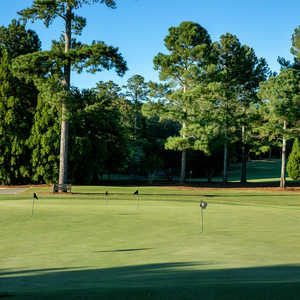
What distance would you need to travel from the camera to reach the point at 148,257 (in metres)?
7.96

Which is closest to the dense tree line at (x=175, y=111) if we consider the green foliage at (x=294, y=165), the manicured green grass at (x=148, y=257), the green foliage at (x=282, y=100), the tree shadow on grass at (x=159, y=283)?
the green foliage at (x=282, y=100)

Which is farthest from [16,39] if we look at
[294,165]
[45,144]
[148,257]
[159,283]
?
[159,283]

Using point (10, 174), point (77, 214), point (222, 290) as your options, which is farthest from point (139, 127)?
point (222, 290)

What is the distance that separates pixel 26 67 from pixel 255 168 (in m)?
61.9

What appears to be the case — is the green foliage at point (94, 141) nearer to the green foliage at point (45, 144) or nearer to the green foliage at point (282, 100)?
the green foliage at point (45, 144)

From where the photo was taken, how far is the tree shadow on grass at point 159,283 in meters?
4.68

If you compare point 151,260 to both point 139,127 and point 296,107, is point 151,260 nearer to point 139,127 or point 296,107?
point 296,107

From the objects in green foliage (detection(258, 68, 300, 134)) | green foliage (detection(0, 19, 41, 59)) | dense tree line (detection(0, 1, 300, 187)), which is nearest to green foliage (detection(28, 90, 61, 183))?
dense tree line (detection(0, 1, 300, 187))

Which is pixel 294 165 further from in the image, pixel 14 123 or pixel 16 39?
pixel 16 39

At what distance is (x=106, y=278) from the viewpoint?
20.1 ft

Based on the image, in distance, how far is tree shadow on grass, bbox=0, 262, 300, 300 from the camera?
15.4 ft

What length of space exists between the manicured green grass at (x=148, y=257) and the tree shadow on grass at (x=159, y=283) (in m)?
0.01

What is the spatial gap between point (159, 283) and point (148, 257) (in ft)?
7.97

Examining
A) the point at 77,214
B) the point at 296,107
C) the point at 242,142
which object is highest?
the point at 296,107
